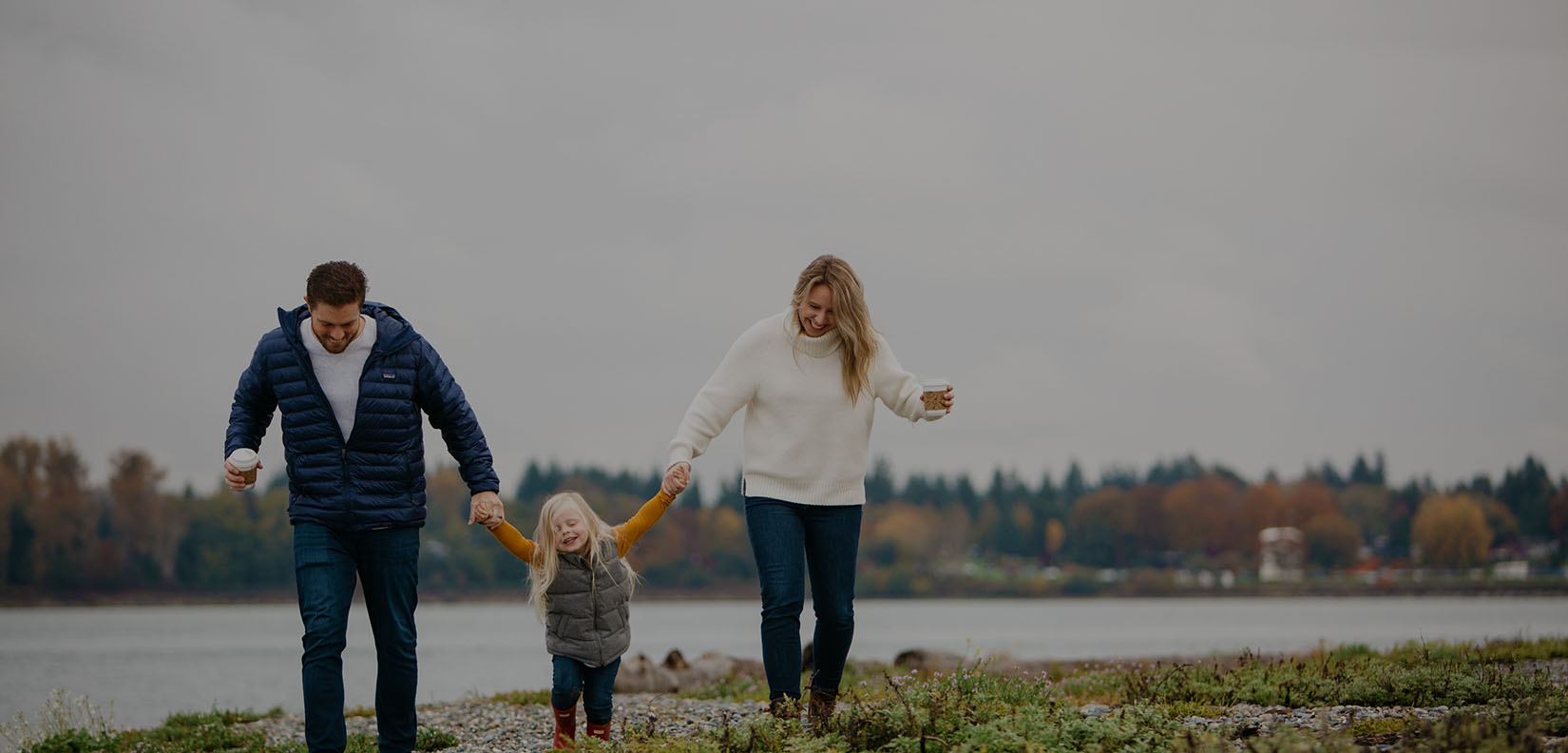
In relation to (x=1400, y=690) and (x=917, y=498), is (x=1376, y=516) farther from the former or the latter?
(x=1400, y=690)

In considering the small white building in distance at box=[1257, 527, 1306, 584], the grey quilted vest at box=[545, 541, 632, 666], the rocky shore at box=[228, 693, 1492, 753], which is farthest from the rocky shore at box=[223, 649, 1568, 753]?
the small white building in distance at box=[1257, 527, 1306, 584]

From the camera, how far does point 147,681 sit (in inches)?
1239

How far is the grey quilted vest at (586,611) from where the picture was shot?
25.4 ft

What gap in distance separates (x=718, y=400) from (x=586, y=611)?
4.56 ft

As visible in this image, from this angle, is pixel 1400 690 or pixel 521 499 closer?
pixel 1400 690

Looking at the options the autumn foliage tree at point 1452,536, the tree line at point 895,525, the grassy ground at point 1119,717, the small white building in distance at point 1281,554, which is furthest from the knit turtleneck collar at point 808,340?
the autumn foliage tree at point 1452,536

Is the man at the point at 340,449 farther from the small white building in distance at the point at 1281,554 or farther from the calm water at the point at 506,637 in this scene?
the small white building in distance at the point at 1281,554

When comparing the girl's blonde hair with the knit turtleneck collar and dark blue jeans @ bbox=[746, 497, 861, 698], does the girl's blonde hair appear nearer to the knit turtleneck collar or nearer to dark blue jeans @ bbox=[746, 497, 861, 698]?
dark blue jeans @ bbox=[746, 497, 861, 698]

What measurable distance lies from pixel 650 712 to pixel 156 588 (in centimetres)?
9457

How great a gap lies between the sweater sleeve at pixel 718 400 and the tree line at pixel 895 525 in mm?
66896

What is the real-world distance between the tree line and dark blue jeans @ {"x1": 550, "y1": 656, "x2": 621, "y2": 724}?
66848 millimetres

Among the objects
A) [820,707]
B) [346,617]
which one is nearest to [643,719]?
[820,707]

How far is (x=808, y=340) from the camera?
7816 millimetres

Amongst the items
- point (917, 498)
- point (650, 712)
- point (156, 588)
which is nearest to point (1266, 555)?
point (917, 498)
